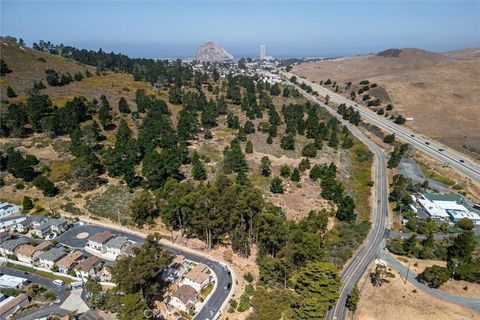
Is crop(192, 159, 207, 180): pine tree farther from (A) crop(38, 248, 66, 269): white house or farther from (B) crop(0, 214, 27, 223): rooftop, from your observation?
(B) crop(0, 214, 27, 223): rooftop

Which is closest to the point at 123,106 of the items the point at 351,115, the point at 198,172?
the point at 198,172

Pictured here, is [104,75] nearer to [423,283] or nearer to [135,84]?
[135,84]

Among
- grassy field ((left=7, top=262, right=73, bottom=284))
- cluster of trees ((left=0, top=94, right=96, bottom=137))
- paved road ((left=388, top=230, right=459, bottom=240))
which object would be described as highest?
cluster of trees ((left=0, top=94, right=96, bottom=137))

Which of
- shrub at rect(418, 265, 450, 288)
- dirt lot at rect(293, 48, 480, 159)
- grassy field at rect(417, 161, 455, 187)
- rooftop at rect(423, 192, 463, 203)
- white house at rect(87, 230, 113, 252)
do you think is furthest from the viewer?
dirt lot at rect(293, 48, 480, 159)

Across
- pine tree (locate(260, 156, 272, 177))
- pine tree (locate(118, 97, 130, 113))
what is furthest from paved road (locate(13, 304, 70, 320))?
pine tree (locate(118, 97, 130, 113))

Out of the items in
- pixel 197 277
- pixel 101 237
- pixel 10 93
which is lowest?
pixel 197 277

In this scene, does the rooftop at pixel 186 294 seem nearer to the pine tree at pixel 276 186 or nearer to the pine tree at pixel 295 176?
the pine tree at pixel 276 186

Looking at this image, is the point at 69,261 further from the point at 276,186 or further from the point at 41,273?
the point at 276,186
